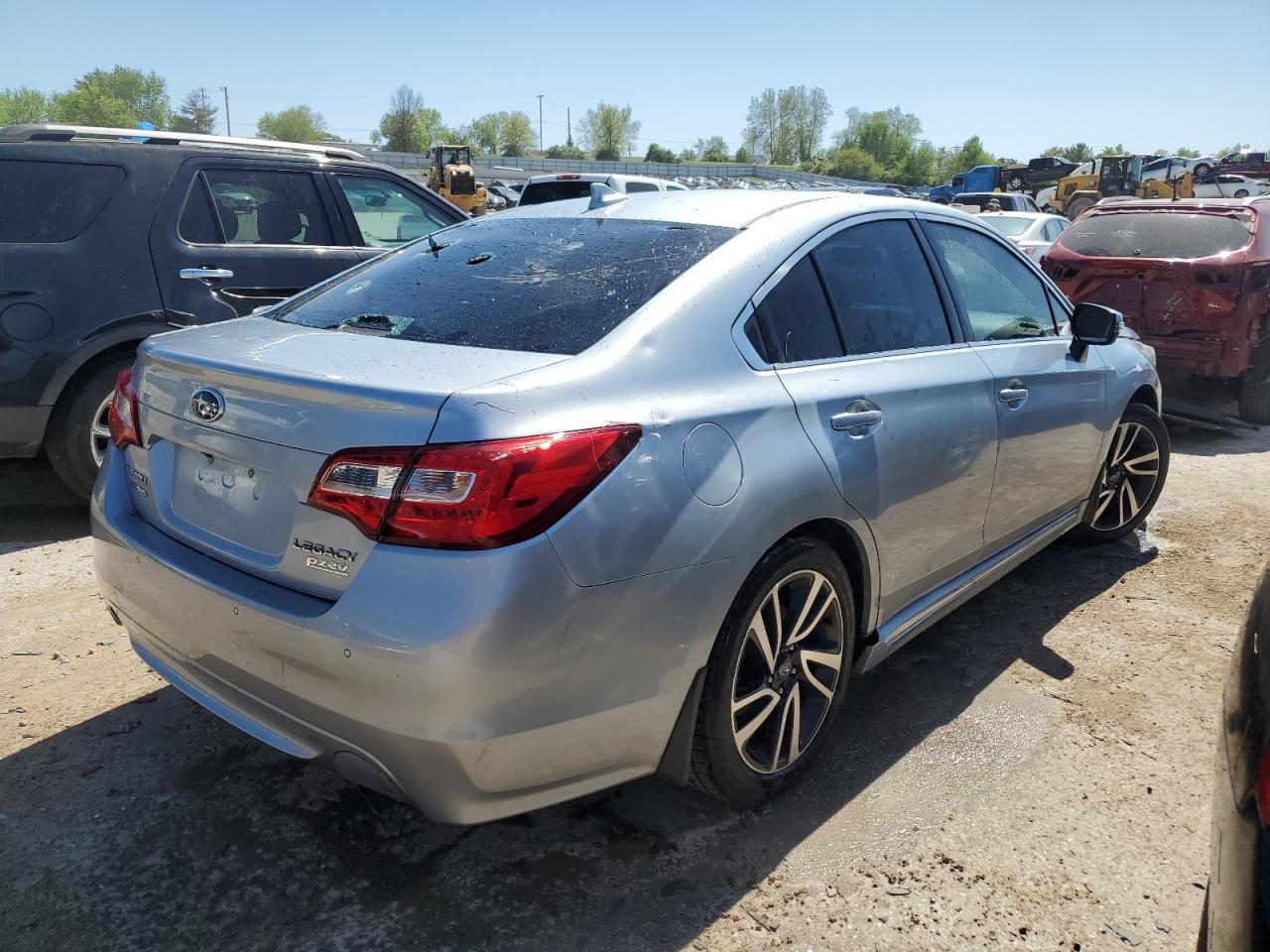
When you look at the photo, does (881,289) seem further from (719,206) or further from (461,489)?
(461,489)

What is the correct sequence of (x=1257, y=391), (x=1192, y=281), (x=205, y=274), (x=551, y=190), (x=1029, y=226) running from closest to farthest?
1. (x=205, y=274)
2. (x=1192, y=281)
3. (x=1257, y=391)
4. (x=1029, y=226)
5. (x=551, y=190)

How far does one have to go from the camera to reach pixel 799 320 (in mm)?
2686

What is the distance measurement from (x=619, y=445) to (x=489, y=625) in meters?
0.48

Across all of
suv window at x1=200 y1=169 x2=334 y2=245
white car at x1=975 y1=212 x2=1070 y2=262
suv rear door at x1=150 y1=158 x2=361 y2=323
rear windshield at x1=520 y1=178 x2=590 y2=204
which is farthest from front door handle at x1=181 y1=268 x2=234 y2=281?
white car at x1=975 y1=212 x2=1070 y2=262

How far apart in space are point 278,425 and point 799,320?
141 cm

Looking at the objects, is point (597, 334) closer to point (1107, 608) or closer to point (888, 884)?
point (888, 884)

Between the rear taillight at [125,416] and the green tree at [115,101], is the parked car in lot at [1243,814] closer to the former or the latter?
the rear taillight at [125,416]

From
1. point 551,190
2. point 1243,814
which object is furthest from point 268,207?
point 551,190

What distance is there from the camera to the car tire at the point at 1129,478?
14.8 feet

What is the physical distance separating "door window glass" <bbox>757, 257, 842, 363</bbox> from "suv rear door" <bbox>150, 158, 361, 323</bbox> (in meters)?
3.54

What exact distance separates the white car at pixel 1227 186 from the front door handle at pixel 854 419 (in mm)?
29781

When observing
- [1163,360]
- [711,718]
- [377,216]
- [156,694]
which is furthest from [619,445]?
[1163,360]

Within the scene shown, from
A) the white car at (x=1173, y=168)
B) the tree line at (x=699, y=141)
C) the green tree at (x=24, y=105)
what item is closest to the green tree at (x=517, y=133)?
the tree line at (x=699, y=141)

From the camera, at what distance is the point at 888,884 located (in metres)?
2.38
